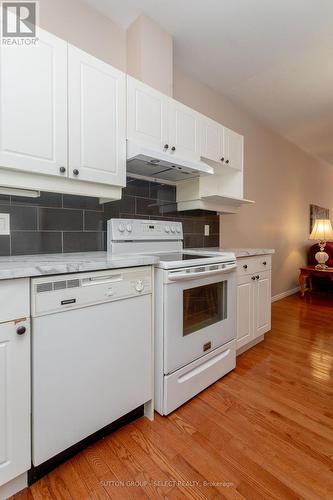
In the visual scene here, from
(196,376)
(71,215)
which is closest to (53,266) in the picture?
(71,215)

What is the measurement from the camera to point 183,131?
1977 mm

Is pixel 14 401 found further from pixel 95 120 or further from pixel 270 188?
pixel 270 188

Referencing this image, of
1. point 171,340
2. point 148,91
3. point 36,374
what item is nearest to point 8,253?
point 36,374

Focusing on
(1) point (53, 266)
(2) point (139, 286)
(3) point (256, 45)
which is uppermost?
(3) point (256, 45)

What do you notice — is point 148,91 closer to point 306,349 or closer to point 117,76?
point 117,76

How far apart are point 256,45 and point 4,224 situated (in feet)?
8.15

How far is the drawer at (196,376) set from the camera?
1450 mm

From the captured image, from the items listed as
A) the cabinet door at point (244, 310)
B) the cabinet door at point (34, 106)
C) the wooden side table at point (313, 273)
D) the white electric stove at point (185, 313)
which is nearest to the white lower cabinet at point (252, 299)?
the cabinet door at point (244, 310)

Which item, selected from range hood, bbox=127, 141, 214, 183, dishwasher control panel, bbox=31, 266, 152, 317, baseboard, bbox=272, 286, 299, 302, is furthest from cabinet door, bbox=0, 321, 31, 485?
baseboard, bbox=272, 286, 299, 302

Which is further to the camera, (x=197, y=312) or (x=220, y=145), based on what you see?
(x=220, y=145)

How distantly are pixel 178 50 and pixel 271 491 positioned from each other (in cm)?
306

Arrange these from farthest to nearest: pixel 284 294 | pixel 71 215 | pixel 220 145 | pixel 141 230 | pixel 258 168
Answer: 1. pixel 284 294
2. pixel 258 168
3. pixel 220 145
4. pixel 141 230
5. pixel 71 215

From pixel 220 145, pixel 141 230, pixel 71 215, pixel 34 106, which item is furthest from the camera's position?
pixel 220 145

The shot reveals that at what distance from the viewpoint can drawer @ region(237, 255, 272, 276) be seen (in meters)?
2.06
